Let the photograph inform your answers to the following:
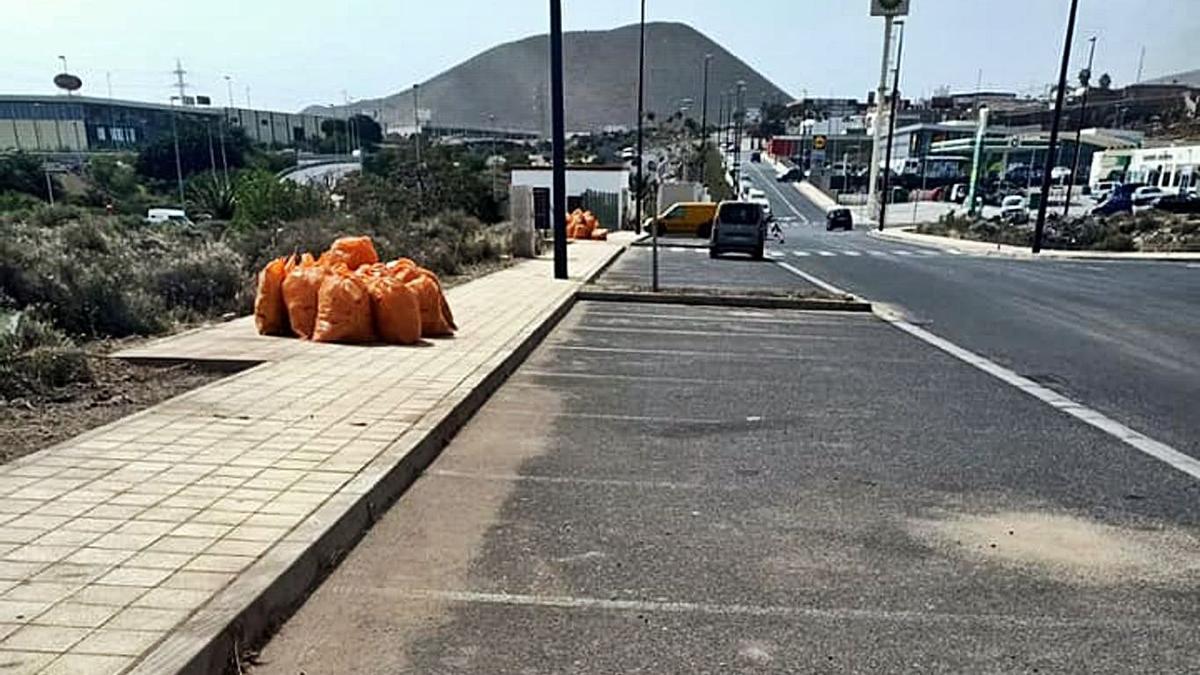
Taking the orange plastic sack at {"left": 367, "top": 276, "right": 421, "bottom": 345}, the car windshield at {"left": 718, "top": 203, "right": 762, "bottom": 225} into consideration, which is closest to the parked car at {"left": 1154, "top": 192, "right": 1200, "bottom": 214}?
the car windshield at {"left": 718, "top": 203, "right": 762, "bottom": 225}

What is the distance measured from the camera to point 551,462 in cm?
576

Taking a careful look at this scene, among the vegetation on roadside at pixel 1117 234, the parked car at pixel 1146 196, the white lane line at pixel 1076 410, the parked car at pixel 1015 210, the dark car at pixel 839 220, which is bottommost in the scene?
the dark car at pixel 839 220

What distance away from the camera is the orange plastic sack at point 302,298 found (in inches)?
363

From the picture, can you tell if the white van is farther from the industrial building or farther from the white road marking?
the industrial building

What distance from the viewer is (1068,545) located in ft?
14.8

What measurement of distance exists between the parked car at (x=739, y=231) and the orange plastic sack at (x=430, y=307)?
796 inches

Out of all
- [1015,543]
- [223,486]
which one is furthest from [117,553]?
[1015,543]

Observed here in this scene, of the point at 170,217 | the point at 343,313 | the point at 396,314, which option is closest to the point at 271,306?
the point at 343,313

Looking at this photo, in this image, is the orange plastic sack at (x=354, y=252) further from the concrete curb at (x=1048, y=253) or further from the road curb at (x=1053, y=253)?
the concrete curb at (x=1048, y=253)

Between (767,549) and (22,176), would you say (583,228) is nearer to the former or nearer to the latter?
(767,549)

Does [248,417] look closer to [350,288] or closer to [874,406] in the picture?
[350,288]

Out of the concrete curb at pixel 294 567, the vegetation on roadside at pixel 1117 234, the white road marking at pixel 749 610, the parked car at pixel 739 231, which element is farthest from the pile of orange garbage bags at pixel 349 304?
the vegetation on roadside at pixel 1117 234

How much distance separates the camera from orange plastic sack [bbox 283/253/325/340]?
9.21 meters

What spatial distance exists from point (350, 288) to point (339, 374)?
1823mm
